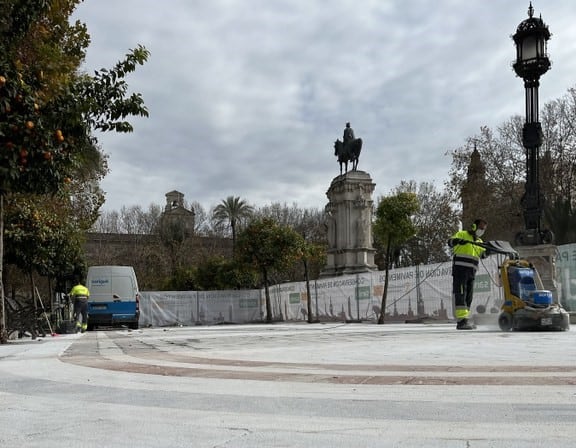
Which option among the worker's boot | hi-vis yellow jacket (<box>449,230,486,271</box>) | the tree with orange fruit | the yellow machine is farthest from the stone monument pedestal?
the tree with orange fruit

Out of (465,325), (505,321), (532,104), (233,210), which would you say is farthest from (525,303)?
(233,210)

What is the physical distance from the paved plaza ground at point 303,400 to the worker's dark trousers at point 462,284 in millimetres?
3985

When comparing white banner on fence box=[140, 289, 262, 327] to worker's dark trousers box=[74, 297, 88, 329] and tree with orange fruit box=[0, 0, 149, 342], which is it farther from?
tree with orange fruit box=[0, 0, 149, 342]

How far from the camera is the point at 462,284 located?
468 inches

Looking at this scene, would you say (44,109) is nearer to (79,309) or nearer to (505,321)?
(505,321)

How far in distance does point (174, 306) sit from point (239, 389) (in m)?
31.3

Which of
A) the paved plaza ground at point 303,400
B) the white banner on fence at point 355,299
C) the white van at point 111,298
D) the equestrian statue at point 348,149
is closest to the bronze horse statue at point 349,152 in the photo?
the equestrian statue at point 348,149

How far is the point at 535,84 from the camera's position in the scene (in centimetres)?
1634

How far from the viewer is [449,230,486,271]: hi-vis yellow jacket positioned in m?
11.9

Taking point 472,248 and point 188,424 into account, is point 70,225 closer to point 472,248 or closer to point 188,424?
point 472,248

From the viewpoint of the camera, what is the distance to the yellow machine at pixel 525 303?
10.8m

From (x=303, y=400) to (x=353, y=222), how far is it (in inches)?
1351

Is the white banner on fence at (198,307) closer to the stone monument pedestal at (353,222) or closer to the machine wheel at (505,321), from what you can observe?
the stone monument pedestal at (353,222)

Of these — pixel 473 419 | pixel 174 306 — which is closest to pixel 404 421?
pixel 473 419
